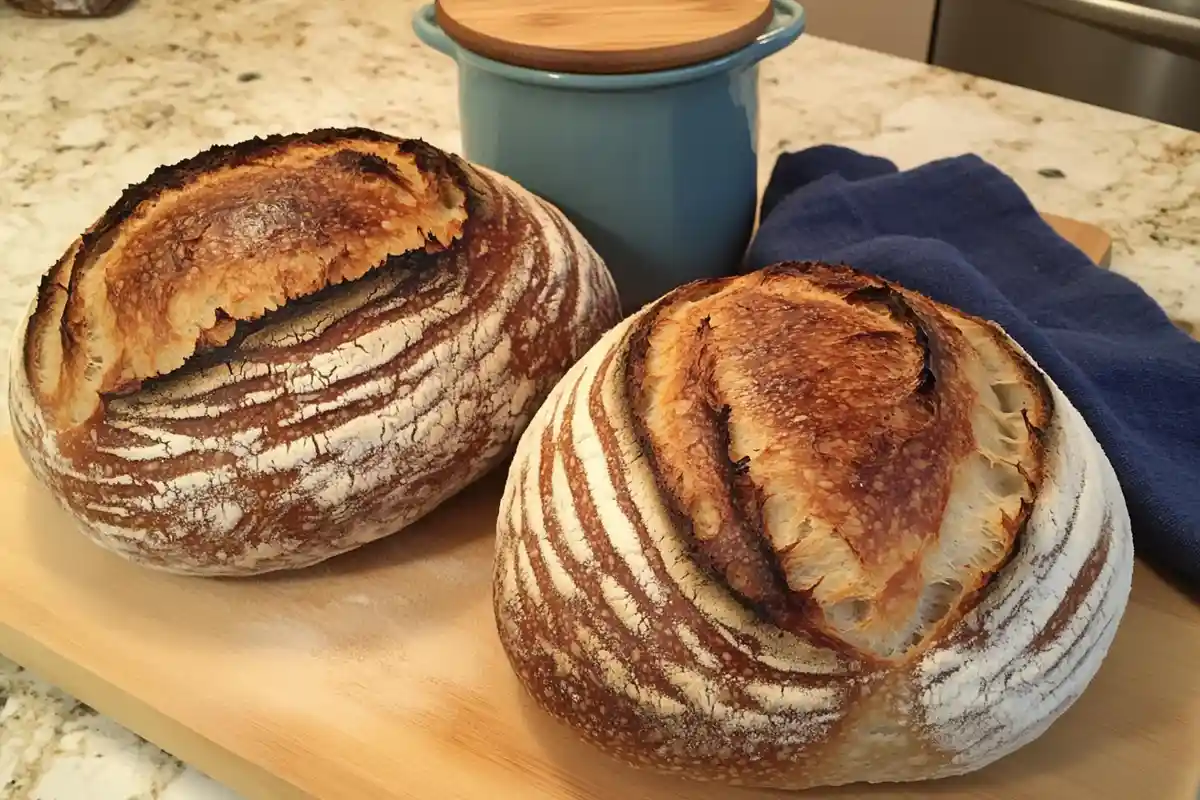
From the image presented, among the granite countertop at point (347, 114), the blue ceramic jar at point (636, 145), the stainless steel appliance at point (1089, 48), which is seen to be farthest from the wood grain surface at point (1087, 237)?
the stainless steel appliance at point (1089, 48)

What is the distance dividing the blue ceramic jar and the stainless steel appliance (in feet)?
3.20

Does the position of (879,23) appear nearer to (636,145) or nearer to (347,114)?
(347,114)

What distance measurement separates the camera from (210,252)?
651mm

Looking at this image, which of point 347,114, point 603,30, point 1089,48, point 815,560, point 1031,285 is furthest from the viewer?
point 1089,48

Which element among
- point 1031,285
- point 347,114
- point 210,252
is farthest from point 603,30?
point 347,114

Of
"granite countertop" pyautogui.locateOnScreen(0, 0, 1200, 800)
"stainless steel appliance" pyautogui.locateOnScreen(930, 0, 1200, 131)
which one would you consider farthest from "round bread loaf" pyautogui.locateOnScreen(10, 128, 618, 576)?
"stainless steel appliance" pyautogui.locateOnScreen(930, 0, 1200, 131)

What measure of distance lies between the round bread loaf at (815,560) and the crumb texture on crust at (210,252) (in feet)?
0.61

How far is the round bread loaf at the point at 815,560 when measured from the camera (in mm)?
527

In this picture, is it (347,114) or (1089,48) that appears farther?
(1089,48)

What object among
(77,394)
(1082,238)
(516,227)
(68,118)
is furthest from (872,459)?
(68,118)

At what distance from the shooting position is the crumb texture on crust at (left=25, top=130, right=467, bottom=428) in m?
0.64

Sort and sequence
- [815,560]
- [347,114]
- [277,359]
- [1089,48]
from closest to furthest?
[815,560]
[277,359]
[347,114]
[1089,48]

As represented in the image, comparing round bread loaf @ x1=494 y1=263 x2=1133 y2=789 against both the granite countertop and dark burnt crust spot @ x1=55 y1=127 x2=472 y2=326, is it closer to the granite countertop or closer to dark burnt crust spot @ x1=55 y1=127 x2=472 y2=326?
dark burnt crust spot @ x1=55 y1=127 x2=472 y2=326

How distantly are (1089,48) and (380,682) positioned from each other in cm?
147
